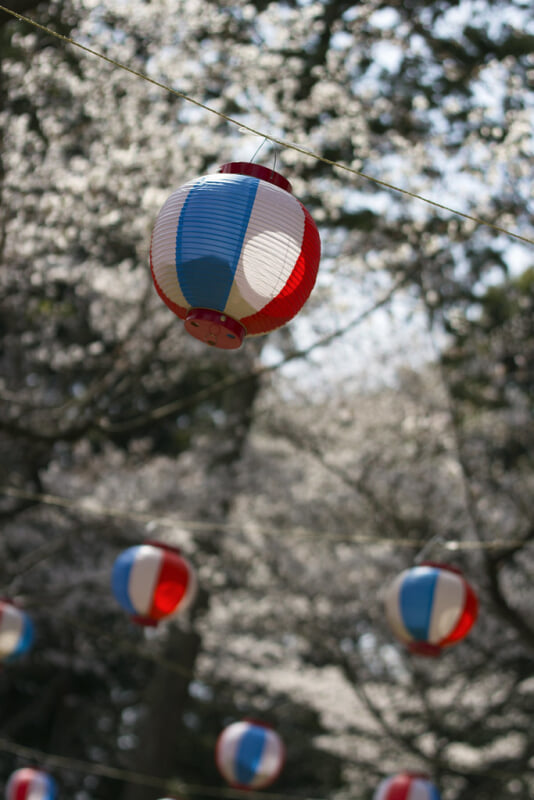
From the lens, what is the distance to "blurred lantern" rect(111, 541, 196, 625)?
564 cm

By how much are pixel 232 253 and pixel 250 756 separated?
613 cm

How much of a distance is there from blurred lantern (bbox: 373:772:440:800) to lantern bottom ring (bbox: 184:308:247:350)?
6.17 m

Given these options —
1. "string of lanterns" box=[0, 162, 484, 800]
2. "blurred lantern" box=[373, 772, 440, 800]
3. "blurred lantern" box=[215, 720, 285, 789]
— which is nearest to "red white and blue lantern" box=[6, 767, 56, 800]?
"blurred lantern" box=[215, 720, 285, 789]

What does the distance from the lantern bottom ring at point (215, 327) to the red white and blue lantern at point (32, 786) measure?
26.5 ft

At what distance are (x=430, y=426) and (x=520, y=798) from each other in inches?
278

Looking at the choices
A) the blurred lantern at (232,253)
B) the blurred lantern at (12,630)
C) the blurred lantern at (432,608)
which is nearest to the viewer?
the blurred lantern at (232,253)

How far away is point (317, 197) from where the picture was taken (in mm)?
7203

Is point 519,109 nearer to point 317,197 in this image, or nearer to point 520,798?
point 317,197

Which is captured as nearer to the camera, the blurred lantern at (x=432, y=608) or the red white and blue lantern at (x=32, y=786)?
the blurred lantern at (x=432, y=608)

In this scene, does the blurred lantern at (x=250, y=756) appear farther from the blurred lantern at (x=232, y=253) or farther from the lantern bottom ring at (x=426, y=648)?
the blurred lantern at (x=232, y=253)

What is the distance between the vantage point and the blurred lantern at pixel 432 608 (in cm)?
503

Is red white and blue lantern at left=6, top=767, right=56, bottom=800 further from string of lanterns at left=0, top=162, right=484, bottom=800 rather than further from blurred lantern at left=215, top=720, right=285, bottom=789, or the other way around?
Result: string of lanterns at left=0, top=162, right=484, bottom=800

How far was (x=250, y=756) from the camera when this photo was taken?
729 centimetres

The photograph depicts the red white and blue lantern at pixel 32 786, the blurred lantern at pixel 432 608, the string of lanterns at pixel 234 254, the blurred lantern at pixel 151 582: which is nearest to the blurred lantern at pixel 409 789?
the blurred lantern at pixel 432 608
